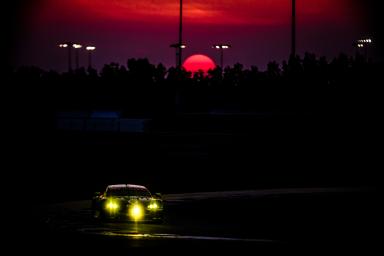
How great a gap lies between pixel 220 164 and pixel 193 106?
2714 inches

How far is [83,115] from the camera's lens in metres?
103

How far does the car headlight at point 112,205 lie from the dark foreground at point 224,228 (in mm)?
547

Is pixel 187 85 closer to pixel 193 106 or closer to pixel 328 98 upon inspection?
pixel 193 106

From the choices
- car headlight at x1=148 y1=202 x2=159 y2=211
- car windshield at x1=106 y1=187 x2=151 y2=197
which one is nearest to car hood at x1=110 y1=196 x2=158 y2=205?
car headlight at x1=148 y1=202 x2=159 y2=211

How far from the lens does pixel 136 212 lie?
88.2 ft

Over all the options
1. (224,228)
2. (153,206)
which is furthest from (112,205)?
(224,228)

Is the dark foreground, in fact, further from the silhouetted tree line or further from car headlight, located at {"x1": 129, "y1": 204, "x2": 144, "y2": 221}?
the silhouetted tree line

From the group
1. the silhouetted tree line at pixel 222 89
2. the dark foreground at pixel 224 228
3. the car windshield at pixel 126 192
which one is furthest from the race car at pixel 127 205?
the silhouetted tree line at pixel 222 89

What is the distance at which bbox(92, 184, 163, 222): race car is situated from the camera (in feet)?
87.7

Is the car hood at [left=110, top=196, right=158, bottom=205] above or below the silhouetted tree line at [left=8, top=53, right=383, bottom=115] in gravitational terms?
below

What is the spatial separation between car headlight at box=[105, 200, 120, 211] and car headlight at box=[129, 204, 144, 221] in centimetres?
43

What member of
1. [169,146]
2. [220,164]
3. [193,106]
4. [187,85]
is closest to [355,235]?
[220,164]

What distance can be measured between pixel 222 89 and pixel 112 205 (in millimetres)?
116629

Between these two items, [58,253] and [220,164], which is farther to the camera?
[220,164]
